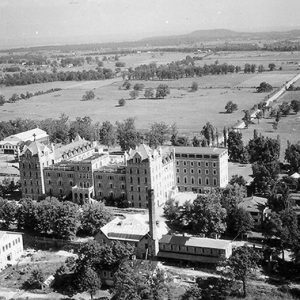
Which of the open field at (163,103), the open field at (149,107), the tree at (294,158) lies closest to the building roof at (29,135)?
the open field at (163,103)

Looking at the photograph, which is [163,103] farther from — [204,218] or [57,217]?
[204,218]

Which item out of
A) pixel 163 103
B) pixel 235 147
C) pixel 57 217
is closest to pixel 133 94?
pixel 163 103

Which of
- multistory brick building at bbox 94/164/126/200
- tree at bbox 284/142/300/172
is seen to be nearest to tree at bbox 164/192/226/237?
multistory brick building at bbox 94/164/126/200

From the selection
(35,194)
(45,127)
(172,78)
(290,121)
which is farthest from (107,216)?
(172,78)

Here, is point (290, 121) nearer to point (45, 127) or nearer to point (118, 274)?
point (45, 127)

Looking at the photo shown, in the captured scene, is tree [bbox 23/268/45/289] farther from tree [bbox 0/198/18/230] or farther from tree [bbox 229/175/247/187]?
tree [bbox 229/175/247/187]

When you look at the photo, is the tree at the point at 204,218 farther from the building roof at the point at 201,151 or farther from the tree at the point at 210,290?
the building roof at the point at 201,151
